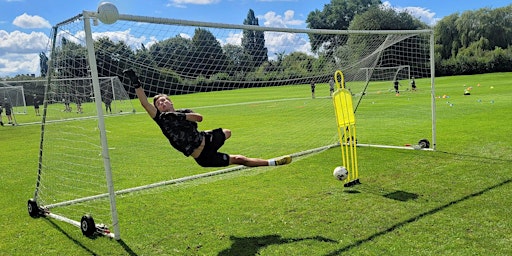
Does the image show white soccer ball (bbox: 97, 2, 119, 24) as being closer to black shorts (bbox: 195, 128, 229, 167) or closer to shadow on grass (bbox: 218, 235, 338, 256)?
black shorts (bbox: 195, 128, 229, 167)

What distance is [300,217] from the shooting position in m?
6.04

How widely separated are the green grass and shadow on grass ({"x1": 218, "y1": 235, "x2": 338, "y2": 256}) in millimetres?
13

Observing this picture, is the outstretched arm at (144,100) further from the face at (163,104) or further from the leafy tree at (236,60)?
the leafy tree at (236,60)

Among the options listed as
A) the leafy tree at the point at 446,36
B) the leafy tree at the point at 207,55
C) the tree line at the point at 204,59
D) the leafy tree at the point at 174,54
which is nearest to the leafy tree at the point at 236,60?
the tree line at the point at 204,59

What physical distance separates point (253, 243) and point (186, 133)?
181 centimetres

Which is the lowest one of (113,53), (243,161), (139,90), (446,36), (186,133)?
(243,161)

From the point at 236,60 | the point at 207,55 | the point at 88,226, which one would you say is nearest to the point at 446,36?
the point at 236,60

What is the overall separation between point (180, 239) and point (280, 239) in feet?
4.16

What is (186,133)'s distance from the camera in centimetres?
600

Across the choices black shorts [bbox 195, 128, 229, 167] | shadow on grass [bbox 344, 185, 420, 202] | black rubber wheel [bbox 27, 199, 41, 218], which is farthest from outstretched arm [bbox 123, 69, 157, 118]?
shadow on grass [bbox 344, 185, 420, 202]

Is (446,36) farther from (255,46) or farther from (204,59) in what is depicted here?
(204,59)

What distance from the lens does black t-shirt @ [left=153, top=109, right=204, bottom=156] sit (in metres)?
5.88

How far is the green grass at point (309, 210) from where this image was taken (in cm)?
507

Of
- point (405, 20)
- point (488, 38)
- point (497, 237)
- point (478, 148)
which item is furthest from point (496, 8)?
point (497, 237)
